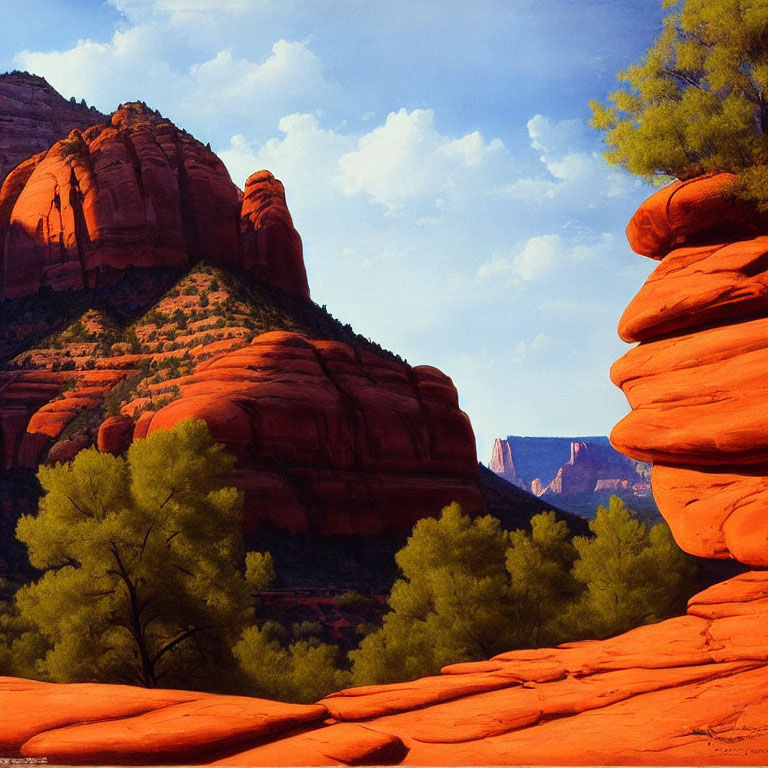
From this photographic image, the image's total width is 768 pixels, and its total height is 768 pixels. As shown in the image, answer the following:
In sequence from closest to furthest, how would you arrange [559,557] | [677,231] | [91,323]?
1. [677,231]
2. [559,557]
3. [91,323]

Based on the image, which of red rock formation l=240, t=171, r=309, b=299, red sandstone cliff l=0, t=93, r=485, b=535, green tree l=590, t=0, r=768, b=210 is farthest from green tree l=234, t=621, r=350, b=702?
red rock formation l=240, t=171, r=309, b=299

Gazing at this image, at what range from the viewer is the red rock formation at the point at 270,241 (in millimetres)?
61156

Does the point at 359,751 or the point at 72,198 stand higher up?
the point at 72,198

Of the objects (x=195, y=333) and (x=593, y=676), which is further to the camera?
(x=195, y=333)

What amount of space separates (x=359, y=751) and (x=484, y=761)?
1555 millimetres

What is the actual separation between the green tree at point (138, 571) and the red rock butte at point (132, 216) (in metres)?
44.4

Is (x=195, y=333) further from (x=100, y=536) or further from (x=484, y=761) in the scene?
(x=484, y=761)

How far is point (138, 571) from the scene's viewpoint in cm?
1532

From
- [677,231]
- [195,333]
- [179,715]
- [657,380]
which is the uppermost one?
[195,333]

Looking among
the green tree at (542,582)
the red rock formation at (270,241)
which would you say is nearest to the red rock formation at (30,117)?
the red rock formation at (270,241)

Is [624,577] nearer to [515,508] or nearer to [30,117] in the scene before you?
[515,508]

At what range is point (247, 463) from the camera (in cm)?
3875

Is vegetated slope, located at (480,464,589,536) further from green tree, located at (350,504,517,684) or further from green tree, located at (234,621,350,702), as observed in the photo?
green tree, located at (234,621,350,702)

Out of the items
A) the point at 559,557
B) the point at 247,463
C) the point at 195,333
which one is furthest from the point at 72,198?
the point at 559,557
